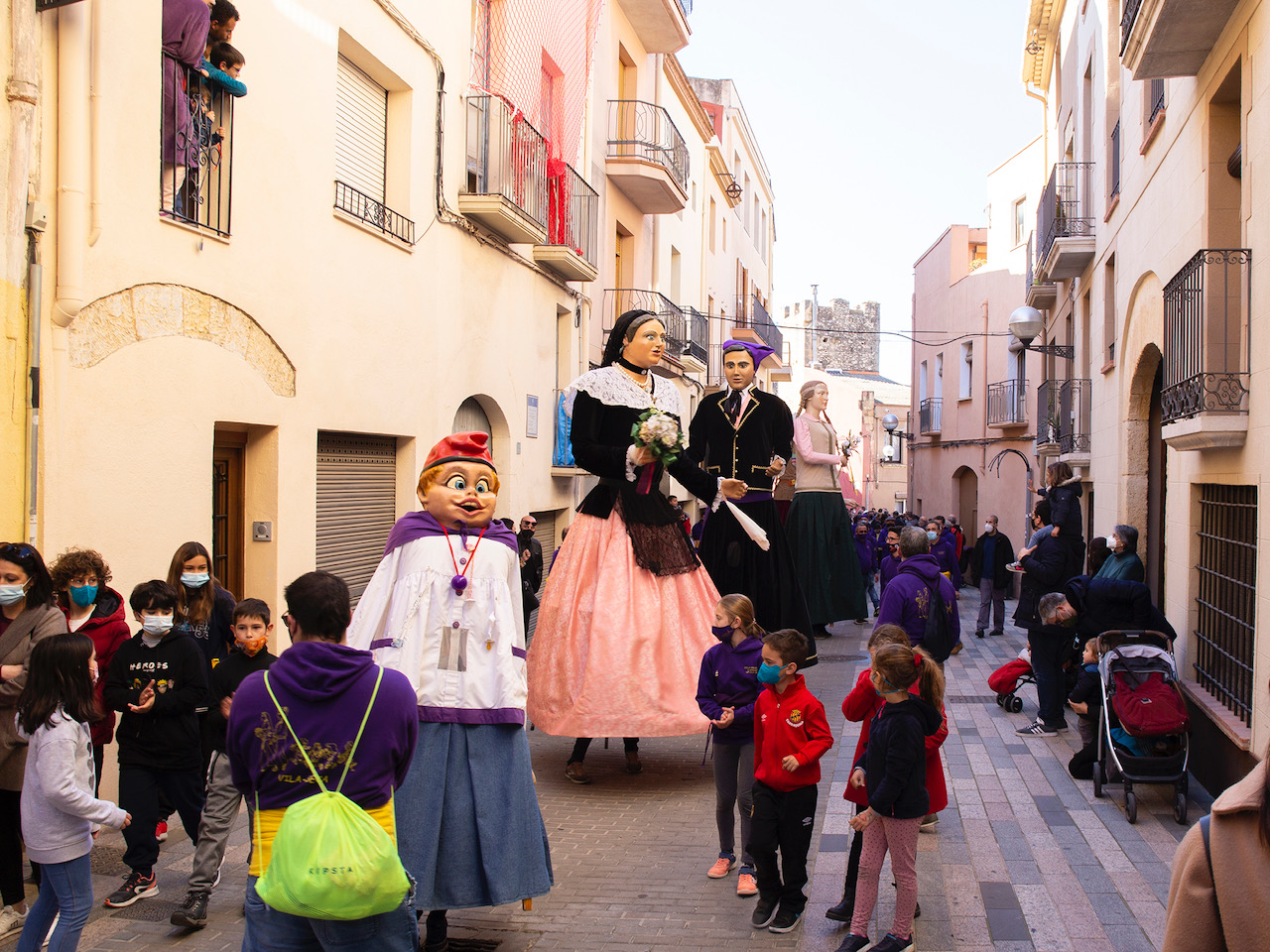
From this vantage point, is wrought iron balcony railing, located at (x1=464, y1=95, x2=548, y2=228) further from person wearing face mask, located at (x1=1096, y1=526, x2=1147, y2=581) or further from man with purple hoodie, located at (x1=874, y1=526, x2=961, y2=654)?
person wearing face mask, located at (x1=1096, y1=526, x2=1147, y2=581)

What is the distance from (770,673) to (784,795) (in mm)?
466

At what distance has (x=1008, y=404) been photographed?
2431 cm

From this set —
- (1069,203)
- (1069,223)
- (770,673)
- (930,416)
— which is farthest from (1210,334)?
(930,416)

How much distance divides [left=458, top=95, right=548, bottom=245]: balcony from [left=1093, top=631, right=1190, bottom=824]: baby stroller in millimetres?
7214

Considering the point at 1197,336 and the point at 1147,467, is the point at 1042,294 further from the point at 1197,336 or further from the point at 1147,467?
the point at 1197,336

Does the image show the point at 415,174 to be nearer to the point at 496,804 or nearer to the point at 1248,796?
the point at 496,804

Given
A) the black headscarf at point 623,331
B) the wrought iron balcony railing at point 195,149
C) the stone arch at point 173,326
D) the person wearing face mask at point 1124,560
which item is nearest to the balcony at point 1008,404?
the person wearing face mask at point 1124,560

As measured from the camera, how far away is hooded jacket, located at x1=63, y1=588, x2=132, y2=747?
512 centimetres

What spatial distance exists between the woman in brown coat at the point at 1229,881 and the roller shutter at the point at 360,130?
837cm

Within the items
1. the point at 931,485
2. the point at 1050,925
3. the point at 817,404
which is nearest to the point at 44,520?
the point at 1050,925

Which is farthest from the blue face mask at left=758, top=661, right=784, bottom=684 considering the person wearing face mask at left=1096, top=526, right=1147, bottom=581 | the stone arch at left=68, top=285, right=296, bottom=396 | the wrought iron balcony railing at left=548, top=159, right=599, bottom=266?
the wrought iron balcony railing at left=548, top=159, right=599, bottom=266

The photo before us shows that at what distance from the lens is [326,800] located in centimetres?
281

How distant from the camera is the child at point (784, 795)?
430 centimetres

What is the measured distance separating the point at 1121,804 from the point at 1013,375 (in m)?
19.7
